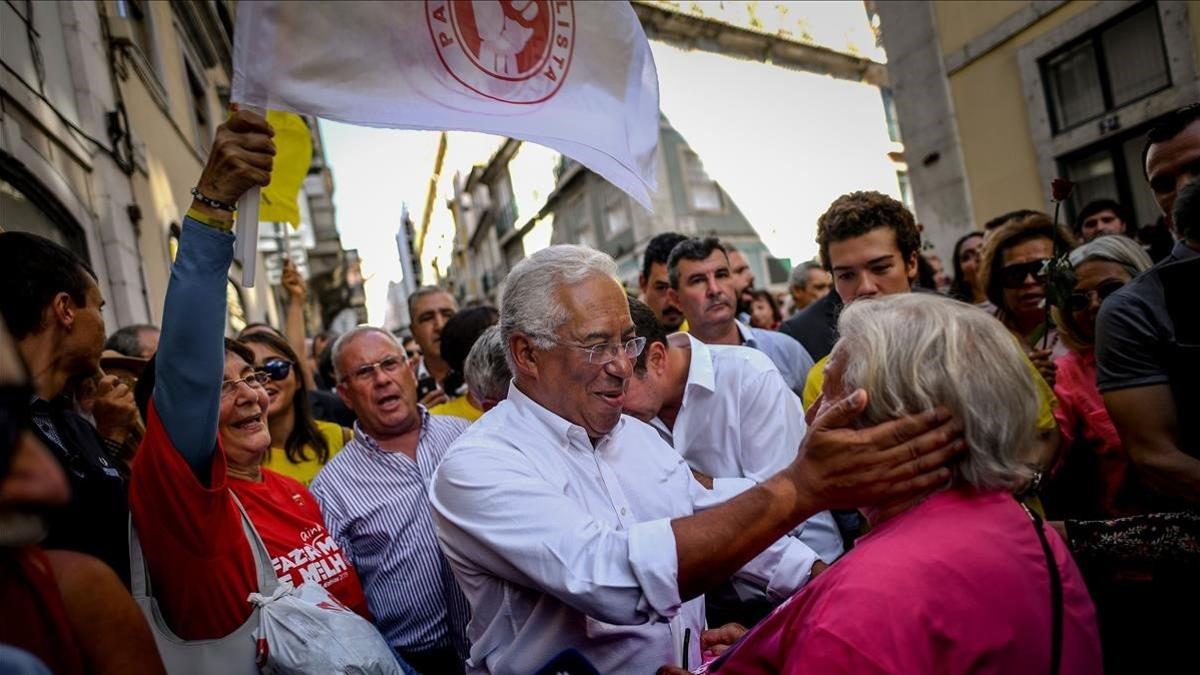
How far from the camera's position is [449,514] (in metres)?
1.98

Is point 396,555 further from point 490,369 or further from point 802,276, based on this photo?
point 802,276

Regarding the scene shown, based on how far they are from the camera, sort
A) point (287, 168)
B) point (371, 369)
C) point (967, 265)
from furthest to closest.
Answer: point (967, 265) → point (371, 369) → point (287, 168)

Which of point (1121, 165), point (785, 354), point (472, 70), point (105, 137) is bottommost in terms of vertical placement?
point (785, 354)

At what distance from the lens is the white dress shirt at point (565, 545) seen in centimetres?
174

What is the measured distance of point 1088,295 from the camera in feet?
10.7

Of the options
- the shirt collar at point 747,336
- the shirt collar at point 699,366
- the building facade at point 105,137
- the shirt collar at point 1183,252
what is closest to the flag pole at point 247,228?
the shirt collar at point 699,366

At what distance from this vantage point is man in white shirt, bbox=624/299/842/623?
295cm

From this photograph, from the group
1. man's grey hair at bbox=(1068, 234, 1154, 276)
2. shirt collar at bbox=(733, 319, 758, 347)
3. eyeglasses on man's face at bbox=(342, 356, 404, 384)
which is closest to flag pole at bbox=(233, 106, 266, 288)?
eyeglasses on man's face at bbox=(342, 356, 404, 384)

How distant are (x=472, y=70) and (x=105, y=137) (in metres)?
5.60

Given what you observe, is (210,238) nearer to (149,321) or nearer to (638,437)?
(638,437)

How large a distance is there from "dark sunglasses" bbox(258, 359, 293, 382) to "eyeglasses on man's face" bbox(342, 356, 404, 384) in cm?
29

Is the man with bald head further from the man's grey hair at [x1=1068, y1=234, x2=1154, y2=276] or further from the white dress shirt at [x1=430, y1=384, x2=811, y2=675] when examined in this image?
the man's grey hair at [x1=1068, y1=234, x2=1154, y2=276]

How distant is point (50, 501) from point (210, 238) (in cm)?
125

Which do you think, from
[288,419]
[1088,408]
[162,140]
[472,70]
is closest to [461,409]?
[288,419]
